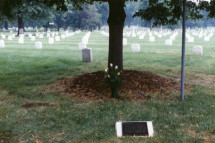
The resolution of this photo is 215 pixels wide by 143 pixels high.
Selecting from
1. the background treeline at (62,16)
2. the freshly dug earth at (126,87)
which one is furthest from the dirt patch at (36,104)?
the background treeline at (62,16)

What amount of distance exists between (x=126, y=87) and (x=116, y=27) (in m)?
1.98

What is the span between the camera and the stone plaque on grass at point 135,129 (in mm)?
4770

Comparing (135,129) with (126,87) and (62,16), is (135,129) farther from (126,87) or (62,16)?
(62,16)

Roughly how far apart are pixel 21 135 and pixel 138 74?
483 centimetres

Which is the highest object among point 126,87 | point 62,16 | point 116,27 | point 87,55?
point 62,16

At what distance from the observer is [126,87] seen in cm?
766

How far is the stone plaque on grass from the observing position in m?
4.77

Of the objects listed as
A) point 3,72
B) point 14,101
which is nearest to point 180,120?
point 14,101

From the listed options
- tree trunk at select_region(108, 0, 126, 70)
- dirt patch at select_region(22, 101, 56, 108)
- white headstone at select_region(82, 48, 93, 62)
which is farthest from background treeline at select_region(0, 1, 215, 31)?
dirt patch at select_region(22, 101, 56, 108)

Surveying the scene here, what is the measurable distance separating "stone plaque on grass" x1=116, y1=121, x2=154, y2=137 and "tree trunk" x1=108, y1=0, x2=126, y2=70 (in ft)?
12.0

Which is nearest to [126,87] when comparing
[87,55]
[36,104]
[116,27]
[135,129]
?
[116,27]

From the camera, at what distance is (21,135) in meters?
4.82

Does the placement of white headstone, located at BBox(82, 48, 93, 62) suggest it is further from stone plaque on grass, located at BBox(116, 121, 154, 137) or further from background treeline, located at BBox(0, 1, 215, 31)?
background treeline, located at BBox(0, 1, 215, 31)

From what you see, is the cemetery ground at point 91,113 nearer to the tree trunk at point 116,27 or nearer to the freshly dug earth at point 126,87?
the freshly dug earth at point 126,87
